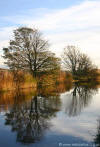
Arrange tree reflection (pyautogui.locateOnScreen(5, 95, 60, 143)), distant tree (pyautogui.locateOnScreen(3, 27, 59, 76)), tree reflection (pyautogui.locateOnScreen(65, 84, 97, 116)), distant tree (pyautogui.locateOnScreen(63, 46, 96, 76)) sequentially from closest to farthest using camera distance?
A: tree reflection (pyautogui.locateOnScreen(5, 95, 60, 143)) < tree reflection (pyautogui.locateOnScreen(65, 84, 97, 116)) < distant tree (pyautogui.locateOnScreen(3, 27, 59, 76)) < distant tree (pyautogui.locateOnScreen(63, 46, 96, 76))

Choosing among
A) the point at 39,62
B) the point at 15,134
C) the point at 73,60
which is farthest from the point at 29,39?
the point at 73,60

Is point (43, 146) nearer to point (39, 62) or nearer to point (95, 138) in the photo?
point (95, 138)

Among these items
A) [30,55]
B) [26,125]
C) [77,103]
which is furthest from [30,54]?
[26,125]

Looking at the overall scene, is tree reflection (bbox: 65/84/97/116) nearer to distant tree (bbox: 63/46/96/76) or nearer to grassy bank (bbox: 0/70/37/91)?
grassy bank (bbox: 0/70/37/91)

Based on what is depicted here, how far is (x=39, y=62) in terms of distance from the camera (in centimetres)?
3425

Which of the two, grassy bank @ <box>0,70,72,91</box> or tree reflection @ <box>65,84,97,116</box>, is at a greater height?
grassy bank @ <box>0,70,72,91</box>

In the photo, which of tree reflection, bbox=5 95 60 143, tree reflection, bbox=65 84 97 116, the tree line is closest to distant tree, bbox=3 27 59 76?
the tree line

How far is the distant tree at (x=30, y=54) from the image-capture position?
3344 cm

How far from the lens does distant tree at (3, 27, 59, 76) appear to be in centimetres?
3344

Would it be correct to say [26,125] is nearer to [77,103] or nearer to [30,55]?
[77,103]

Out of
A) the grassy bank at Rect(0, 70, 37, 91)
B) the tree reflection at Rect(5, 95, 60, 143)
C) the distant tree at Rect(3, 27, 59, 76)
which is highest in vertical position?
the distant tree at Rect(3, 27, 59, 76)

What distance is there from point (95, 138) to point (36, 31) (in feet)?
98.9

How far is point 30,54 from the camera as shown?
34312 millimetres

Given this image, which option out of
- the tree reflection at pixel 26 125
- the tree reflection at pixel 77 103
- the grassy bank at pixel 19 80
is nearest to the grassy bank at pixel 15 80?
the grassy bank at pixel 19 80
